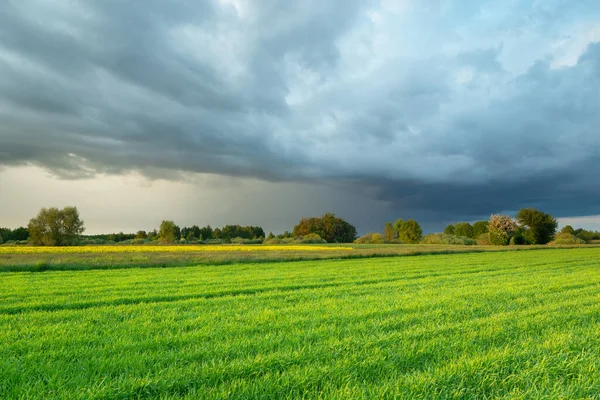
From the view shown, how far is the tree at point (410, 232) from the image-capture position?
341 ft

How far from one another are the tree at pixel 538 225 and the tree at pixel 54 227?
3249 inches

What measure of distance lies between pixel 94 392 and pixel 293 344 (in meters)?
2.65

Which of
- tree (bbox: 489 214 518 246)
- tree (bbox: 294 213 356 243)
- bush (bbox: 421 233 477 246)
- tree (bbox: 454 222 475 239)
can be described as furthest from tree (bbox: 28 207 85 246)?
tree (bbox: 454 222 475 239)

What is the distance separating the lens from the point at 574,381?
4.29 m

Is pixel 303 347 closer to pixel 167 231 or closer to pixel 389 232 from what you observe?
pixel 167 231

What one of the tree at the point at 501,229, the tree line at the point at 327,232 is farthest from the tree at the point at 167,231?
the tree at the point at 501,229

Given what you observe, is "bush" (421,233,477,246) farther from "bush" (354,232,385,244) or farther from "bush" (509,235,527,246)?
"bush" (509,235,527,246)

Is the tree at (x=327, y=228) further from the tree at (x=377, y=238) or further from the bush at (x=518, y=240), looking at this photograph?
the bush at (x=518, y=240)

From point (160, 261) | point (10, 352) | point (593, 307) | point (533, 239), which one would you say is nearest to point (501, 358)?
point (593, 307)

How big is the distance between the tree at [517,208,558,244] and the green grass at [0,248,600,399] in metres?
65.2

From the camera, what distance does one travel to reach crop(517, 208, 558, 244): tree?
6569 cm

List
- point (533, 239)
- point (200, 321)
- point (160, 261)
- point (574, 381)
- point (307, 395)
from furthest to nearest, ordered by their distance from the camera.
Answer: point (533, 239) → point (160, 261) → point (200, 321) → point (574, 381) → point (307, 395)

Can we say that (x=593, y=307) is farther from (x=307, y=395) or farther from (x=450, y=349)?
(x=307, y=395)

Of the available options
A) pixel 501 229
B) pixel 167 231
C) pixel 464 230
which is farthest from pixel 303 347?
pixel 464 230
